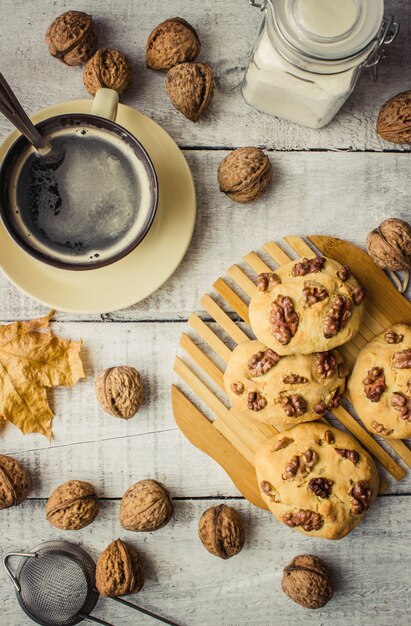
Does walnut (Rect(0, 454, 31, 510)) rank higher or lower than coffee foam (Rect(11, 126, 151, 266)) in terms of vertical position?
lower

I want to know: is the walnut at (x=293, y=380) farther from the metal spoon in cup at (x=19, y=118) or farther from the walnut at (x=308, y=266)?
the metal spoon in cup at (x=19, y=118)

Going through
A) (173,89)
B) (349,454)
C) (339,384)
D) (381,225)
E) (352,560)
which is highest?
(173,89)

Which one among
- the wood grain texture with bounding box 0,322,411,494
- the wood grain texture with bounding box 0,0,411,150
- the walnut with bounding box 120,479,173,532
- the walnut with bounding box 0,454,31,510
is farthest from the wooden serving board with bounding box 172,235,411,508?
the walnut with bounding box 0,454,31,510

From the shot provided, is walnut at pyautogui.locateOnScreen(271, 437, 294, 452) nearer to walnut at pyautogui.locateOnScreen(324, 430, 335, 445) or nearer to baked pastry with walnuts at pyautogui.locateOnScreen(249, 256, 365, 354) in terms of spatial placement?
walnut at pyautogui.locateOnScreen(324, 430, 335, 445)

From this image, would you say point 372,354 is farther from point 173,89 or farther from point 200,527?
point 173,89

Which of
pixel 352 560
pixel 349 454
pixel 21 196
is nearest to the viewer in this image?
pixel 21 196

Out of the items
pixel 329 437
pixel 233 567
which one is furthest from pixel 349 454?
pixel 233 567

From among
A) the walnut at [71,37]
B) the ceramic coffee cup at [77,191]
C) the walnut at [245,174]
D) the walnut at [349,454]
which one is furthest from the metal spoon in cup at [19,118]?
the walnut at [349,454]

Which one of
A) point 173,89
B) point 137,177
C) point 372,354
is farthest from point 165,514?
point 173,89
